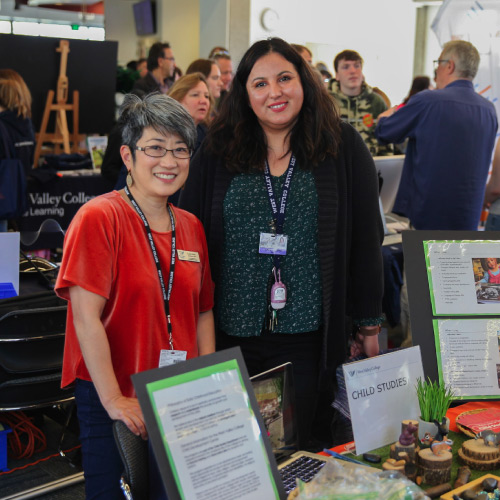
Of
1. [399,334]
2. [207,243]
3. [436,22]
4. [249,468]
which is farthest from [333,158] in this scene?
[436,22]

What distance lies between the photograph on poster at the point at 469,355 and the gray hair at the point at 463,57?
8.07ft

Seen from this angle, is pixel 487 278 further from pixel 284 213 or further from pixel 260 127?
pixel 260 127

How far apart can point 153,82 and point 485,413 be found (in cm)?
506

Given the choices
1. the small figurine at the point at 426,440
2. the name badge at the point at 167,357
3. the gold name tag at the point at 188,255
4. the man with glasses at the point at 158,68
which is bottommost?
the small figurine at the point at 426,440

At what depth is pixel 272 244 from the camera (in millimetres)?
1887

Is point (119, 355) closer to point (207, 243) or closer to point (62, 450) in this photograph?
point (207, 243)

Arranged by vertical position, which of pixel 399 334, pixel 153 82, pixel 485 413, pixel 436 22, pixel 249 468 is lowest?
pixel 399 334

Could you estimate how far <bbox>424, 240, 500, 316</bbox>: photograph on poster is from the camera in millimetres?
1893

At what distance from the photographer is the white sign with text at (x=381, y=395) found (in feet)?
4.89

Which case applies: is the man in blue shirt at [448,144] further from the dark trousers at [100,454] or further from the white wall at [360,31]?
the white wall at [360,31]

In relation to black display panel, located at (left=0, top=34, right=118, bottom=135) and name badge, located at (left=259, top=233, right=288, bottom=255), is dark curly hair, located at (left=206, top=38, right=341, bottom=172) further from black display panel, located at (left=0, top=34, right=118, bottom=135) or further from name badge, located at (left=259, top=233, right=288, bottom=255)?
black display panel, located at (left=0, top=34, right=118, bottom=135)

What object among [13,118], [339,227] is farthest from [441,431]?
[13,118]

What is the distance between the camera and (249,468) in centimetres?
116

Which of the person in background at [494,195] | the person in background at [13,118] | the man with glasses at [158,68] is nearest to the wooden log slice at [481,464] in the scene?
the person in background at [494,195]
